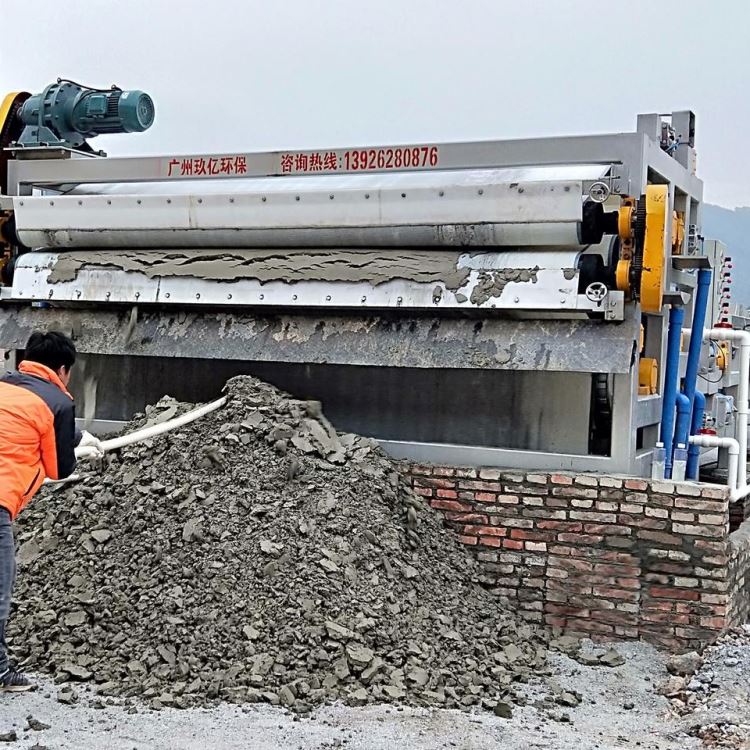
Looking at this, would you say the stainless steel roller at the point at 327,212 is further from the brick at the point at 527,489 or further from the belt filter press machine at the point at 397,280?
the brick at the point at 527,489

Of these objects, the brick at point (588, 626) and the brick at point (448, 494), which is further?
the brick at point (448, 494)

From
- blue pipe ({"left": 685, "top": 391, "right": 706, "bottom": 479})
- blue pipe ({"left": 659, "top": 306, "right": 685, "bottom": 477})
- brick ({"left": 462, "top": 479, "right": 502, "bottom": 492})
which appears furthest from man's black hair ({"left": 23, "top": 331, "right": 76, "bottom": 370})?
blue pipe ({"left": 685, "top": 391, "right": 706, "bottom": 479})

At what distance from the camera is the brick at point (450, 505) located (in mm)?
5965

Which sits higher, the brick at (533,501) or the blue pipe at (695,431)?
the blue pipe at (695,431)

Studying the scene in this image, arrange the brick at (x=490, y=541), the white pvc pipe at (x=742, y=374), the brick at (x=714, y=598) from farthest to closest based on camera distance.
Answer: the white pvc pipe at (x=742, y=374)
the brick at (x=490, y=541)
the brick at (x=714, y=598)

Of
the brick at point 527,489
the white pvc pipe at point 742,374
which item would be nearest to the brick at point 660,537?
the brick at point 527,489

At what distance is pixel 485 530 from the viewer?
19.4ft

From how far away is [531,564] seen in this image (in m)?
5.81

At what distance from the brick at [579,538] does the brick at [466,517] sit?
0.45 meters

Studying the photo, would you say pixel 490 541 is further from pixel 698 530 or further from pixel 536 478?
pixel 698 530

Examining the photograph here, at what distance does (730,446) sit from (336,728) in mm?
3338

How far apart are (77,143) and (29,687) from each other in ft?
14.5

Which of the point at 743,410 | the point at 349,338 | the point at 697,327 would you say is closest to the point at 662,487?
the point at 697,327

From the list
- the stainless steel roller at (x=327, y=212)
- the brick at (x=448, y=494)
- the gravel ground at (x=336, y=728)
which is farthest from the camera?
the brick at (x=448, y=494)
